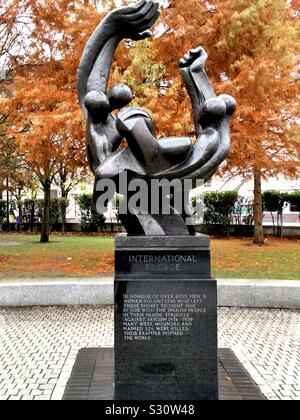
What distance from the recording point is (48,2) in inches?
434

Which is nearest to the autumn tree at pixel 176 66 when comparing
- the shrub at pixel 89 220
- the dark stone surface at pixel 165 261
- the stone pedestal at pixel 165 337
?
the dark stone surface at pixel 165 261

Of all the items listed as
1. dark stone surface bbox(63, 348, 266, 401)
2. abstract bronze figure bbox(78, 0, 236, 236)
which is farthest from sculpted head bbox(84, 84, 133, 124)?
dark stone surface bbox(63, 348, 266, 401)

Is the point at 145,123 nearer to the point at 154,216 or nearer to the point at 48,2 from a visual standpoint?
the point at 154,216

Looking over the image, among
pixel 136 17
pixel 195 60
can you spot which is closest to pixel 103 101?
pixel 136 17

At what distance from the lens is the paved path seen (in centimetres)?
546

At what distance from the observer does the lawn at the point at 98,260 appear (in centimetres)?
1152

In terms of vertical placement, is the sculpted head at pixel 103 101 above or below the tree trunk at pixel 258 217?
above

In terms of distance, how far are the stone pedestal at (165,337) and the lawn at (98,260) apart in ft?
20.4

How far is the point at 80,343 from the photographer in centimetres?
709

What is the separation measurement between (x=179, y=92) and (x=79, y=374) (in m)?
6.79

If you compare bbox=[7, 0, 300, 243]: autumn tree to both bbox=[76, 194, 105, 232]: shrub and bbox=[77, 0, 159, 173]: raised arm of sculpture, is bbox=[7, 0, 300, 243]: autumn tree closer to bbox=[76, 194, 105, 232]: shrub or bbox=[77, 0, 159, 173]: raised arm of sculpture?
bbox=[77, 0, 159, 173]: raised arm of sculpture

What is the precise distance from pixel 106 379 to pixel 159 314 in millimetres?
1239

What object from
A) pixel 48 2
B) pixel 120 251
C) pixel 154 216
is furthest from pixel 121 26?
pixel 48 2

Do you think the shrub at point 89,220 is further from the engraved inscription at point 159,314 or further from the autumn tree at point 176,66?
the engraved inscription at point 159,314
